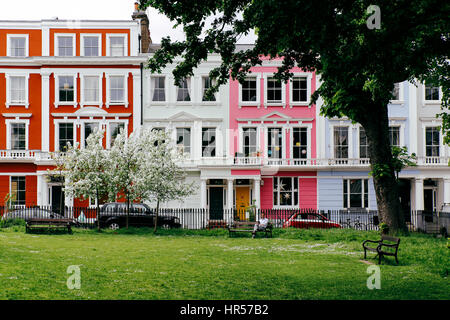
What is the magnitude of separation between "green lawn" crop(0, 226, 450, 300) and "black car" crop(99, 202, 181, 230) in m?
6.72

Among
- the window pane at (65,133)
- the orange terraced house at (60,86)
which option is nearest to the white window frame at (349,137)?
the orange terraced house at (60,86)

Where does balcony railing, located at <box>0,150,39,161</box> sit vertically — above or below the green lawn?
above

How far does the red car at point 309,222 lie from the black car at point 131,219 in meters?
6.74

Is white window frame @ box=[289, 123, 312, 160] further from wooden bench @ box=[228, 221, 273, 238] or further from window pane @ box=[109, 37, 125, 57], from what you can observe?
window pane @ box=[109, 37, 125, 57]

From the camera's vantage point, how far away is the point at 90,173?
23.3m

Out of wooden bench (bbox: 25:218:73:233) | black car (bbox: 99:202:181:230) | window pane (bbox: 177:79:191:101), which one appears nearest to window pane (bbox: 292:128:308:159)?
window pane (bbox: 177:79:191:101)

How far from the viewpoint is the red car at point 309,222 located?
25781 mm

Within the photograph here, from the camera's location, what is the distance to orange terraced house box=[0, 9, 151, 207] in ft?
107

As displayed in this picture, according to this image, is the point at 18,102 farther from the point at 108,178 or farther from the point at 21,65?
the point at 108,178

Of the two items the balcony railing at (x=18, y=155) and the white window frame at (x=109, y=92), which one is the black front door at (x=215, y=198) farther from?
the balcony railing at (x=18, y=155)

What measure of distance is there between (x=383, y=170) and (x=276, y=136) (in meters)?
15.1
